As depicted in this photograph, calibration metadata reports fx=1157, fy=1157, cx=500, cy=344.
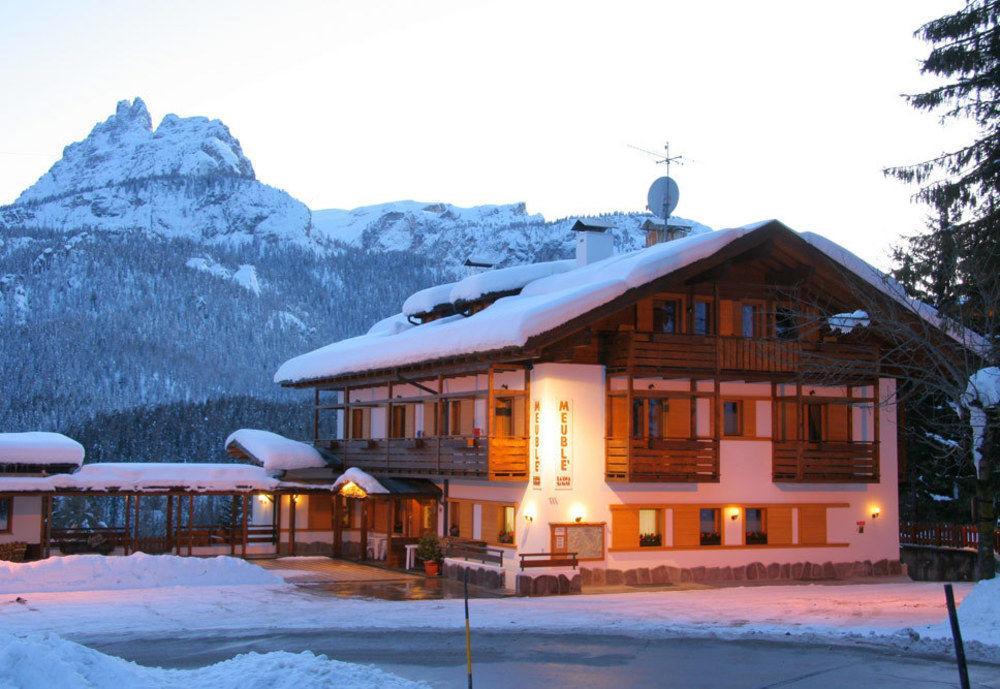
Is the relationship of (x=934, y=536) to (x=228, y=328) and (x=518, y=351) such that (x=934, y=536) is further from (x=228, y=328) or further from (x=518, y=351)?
(x=228, y=328)

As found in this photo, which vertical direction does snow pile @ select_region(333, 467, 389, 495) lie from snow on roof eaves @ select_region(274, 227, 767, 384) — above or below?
below

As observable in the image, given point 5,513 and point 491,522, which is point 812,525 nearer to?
point 491,522

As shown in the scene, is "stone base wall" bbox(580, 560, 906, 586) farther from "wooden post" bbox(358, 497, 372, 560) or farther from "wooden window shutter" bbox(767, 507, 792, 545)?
"wooden post" bbox(358, 497, 372, 560)

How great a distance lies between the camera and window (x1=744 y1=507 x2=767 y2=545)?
3127cm

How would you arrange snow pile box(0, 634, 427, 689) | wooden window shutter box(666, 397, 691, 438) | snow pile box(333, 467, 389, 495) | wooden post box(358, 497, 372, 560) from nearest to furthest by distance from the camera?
snow pile box(0, 634, 427, 689), wooden window shutter box(666, 397, 691, 438), snow pile box(333, 467, 389, 495), wooden post box(358, 497, 372, 560)

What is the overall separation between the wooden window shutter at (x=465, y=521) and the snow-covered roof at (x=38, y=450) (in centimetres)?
1164

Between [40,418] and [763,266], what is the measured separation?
123 metres

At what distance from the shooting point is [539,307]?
90.8ft

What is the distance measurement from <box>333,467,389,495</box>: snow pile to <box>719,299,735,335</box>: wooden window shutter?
34.9ft

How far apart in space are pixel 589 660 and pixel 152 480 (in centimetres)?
2108

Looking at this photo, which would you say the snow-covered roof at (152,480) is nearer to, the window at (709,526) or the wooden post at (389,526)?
the wooden post at (389,526)

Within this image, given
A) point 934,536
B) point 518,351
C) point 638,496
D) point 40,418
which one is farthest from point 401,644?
point 40,418

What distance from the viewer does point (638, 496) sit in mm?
29734

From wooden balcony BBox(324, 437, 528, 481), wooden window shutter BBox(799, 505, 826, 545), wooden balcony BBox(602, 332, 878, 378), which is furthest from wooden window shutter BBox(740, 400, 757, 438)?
wooden balcony BBox(324, 437, 528, 481)
